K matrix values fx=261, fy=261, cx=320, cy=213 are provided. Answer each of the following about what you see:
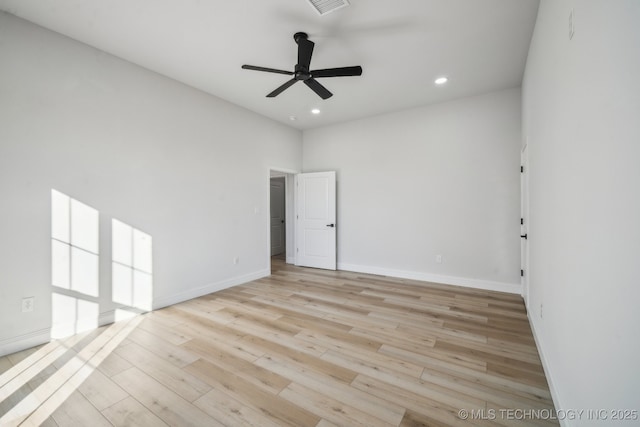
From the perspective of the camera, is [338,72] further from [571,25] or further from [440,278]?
[440,278]

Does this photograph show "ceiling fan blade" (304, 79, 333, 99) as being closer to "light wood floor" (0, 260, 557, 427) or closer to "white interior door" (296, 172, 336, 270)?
"white interior door" (296, 172, 336, 270)

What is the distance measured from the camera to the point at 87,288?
9.22 ft

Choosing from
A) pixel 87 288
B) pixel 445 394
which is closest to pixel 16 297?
pixel 87 288

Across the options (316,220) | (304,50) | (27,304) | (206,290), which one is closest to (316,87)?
(304,50)

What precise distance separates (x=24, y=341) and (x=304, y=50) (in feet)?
12.4

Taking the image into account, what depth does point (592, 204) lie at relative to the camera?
114cm


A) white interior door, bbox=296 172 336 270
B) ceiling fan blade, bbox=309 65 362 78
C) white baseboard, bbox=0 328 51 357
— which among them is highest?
ceiling fan blade, bbox=309 65 362 78

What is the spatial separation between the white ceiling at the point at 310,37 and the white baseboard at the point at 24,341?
2.93m

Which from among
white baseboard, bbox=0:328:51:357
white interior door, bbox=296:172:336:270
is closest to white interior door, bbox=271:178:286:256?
white interior door, bbox=296:172:336:270

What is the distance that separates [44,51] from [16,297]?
235 cm

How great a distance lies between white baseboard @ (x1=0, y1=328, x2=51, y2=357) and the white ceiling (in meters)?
2.93

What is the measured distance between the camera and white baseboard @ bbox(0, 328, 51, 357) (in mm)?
2314

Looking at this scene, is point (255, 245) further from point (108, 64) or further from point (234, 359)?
point (108, 64)

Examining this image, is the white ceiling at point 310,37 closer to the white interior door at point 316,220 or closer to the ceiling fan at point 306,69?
the ceiling fan at point 306,69
